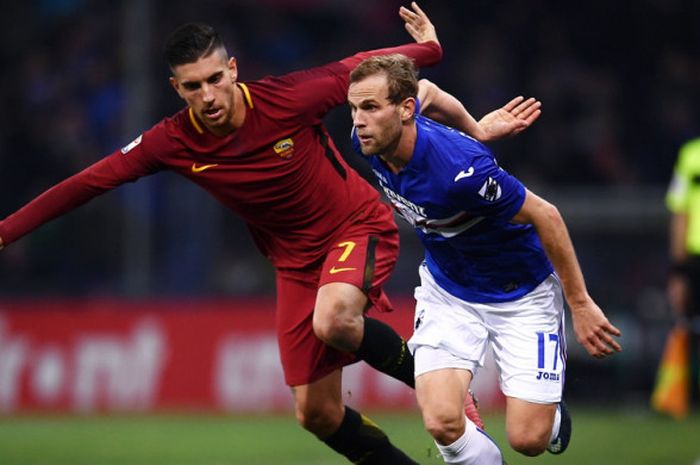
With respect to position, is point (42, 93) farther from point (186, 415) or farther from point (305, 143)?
point (305, 143)

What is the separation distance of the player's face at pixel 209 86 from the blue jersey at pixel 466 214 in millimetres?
655

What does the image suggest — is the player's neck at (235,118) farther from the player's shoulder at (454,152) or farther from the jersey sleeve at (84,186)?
the player's shoulder at (454,152)

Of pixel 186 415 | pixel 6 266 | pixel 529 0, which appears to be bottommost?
pixel 186 415

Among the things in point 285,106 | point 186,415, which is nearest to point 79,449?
point 186,415

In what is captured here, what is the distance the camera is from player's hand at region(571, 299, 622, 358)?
6.18 meters

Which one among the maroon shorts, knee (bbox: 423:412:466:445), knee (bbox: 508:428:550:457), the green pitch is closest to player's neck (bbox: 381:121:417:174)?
the maroon shorts

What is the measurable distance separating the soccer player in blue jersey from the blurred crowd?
6.08m

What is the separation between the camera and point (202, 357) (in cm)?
1272

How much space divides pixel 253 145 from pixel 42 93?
7.52m

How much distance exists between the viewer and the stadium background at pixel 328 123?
1273 cm

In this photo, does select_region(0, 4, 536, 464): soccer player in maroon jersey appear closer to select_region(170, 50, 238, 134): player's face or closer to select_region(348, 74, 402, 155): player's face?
select_region(170, 50, 238, 134): player's face

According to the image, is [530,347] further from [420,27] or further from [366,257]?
[420,27]

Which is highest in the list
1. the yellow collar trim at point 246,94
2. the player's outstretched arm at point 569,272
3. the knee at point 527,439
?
the yellow collar trim at point 246,94

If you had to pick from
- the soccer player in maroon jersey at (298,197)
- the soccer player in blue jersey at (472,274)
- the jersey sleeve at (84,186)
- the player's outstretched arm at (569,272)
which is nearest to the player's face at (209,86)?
the soccer player in maroon jersey at (298,197)
